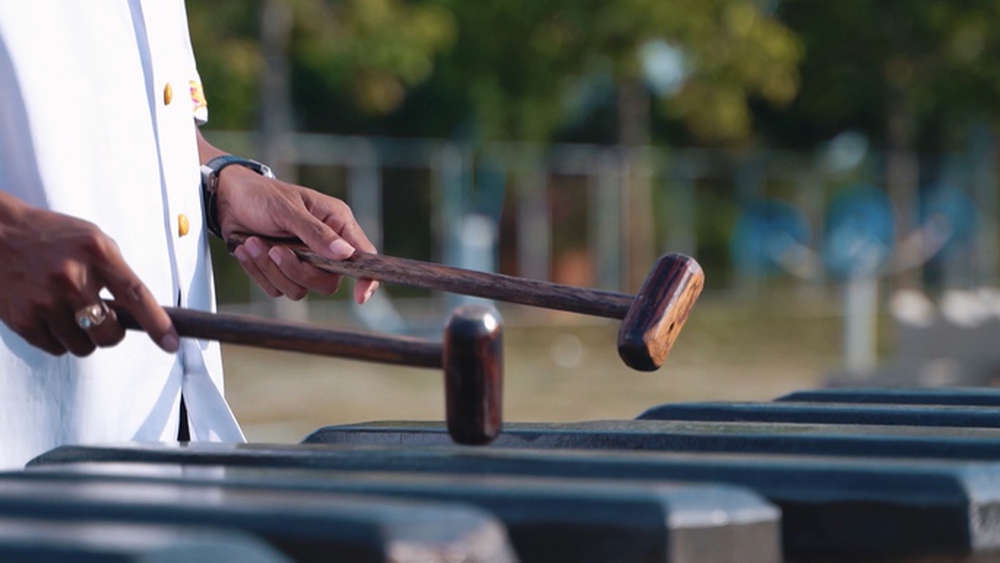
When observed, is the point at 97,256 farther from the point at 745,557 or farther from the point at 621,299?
the point at 745,557

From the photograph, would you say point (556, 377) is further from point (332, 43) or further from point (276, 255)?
point (276, 255)

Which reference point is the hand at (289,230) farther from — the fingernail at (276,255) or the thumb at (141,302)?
the thumb at (141,302)

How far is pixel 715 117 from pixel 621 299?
17677 mm

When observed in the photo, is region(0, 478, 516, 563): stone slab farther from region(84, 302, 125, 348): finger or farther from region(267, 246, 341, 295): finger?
region(267, 246, 341, 295): finger

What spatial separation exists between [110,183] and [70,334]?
0.63m

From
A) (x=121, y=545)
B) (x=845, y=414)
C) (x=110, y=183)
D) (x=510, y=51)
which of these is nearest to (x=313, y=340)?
(x=121, y=545)

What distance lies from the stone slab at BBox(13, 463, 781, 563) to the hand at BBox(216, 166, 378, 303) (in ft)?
3.26

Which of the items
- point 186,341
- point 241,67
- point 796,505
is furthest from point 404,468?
point 241,67

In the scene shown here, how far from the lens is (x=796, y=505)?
1.55m

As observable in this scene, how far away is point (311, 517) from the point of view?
4.19ft

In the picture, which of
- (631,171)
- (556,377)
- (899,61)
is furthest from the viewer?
(899,61)

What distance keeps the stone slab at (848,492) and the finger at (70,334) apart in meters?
0.33

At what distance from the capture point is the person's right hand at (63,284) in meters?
1.75

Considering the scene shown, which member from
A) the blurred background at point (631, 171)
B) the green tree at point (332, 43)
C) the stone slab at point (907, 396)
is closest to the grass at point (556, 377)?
the blurred background at point (631, 171)
